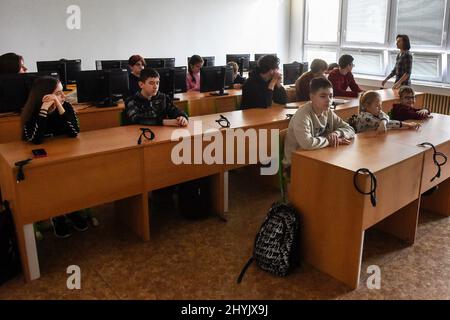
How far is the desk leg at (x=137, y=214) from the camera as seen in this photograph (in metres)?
2.90

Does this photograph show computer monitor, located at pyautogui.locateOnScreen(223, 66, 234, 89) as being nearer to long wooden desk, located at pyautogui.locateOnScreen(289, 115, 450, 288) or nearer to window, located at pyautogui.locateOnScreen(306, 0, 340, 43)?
long wooden desk, located at pyautogui.locateOnScreen(289, 115, 450, 288)

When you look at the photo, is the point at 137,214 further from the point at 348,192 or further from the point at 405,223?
the point at 405,223

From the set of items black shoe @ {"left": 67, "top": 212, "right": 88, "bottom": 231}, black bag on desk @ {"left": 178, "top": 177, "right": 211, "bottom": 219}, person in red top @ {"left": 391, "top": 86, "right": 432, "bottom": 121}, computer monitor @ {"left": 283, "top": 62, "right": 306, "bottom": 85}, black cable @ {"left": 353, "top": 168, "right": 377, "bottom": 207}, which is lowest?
black shoe @ {"left": 67, "top": 212, "right": 88, "bottom": 231}

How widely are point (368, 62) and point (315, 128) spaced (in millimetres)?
5756

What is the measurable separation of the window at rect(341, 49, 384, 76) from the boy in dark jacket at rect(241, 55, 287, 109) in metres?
4.41

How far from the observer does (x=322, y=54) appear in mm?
8867

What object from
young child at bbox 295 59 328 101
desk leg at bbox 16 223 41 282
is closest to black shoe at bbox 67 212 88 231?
desk leg at bbox 16 223 41 282

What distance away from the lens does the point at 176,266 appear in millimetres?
2654

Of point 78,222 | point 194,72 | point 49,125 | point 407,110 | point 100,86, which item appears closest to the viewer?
point 49,125

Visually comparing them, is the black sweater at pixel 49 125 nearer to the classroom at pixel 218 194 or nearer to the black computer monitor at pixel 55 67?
the classroom at pixel 218 194

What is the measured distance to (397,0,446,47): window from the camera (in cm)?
662

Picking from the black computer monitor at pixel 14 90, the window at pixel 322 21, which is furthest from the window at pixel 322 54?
the black computer monitor at pixel 14 90

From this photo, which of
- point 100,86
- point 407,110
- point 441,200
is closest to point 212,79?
point 100,86
